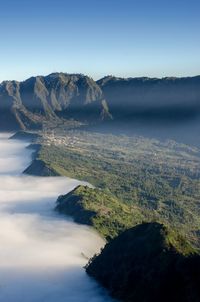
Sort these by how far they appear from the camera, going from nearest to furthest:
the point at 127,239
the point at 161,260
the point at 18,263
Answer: the point at 161,260 → the point at 127,239 → the point at 18,263

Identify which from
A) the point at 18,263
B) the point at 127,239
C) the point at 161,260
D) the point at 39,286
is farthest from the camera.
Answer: the point at 18,263

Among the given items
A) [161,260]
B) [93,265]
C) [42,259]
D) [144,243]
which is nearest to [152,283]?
[161,260]

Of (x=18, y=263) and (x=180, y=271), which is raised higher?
(x=180, y=271)

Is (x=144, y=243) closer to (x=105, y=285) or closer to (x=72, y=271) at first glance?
(x=105, y=285)

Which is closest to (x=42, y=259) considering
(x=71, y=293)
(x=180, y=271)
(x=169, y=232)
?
(x=71, y=293)

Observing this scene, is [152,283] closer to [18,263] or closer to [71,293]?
[71,293]

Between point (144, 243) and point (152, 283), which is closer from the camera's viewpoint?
point (152, 283)
